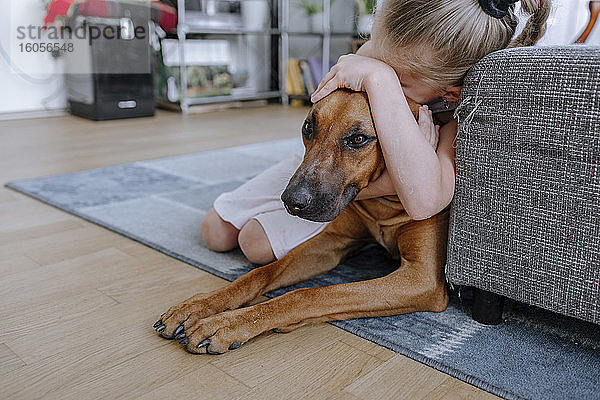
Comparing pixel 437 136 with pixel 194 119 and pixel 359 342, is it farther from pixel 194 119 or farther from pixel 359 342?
pixel 194 119

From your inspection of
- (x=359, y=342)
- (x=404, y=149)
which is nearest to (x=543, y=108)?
(x=404, y=149)

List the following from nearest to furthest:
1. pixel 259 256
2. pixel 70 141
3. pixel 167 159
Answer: pixel 259 256, pixel 167 159, pixel 70 141

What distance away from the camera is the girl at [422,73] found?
107 centimetres

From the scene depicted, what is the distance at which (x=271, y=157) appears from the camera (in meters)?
2.81

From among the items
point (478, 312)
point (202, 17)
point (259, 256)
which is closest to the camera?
point (478, 312)

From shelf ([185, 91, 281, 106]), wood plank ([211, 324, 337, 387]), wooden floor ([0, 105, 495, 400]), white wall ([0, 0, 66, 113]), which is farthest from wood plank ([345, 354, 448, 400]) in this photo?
white wall ([0, 0, 66, 113])

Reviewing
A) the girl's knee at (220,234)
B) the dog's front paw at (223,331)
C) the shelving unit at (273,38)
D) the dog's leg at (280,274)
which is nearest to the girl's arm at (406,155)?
the dog's leg at (280,274)

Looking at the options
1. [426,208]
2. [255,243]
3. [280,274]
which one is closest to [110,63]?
[255,243]

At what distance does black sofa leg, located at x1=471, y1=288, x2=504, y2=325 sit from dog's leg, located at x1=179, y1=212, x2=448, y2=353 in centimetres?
6

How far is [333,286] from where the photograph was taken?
115 centimetres

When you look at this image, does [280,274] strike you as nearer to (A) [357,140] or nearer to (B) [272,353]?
(B) [272,353]

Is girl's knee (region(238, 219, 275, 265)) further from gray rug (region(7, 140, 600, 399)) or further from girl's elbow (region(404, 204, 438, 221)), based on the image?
girl's elbow (region(404, 204, 438, 221))

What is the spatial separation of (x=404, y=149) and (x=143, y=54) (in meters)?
3.29

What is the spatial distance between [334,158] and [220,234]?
22.7 inches
